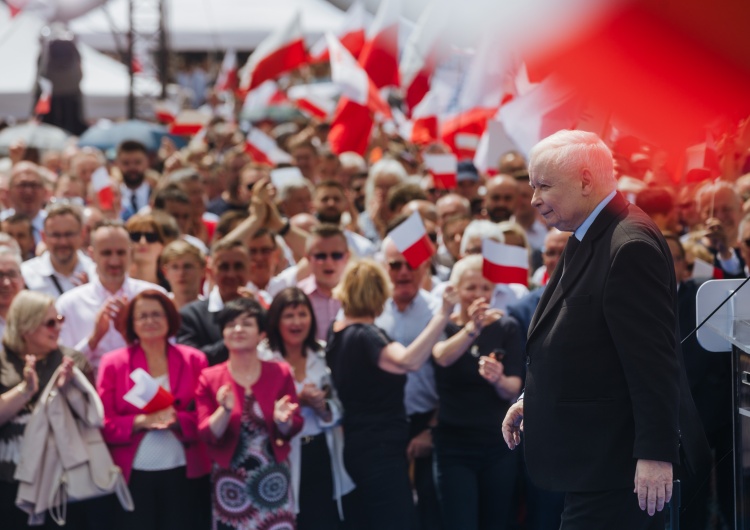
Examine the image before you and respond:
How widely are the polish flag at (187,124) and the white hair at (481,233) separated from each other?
11.1 meters

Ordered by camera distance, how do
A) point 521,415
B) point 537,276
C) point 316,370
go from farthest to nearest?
1. point 537,276
2. point 316,370
3. point 521,415

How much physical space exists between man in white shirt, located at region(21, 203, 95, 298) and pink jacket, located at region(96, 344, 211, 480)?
122 centimetres

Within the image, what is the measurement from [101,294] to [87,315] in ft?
0.51

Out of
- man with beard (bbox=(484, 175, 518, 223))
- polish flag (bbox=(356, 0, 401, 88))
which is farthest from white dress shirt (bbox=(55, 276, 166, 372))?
polish flag (bbox=(356, 0, 401, 88))

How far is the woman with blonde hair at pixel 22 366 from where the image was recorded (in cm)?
633

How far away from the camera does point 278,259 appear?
8.30m

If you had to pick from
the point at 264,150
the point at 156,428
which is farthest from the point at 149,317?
the point at 264,150

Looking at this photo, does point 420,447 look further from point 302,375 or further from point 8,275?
point 8,275

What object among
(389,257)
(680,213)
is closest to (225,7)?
(680,213)

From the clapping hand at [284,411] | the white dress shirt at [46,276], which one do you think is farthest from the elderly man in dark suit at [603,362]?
the white dress shirt at [46,276]

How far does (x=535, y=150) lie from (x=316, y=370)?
2.91m

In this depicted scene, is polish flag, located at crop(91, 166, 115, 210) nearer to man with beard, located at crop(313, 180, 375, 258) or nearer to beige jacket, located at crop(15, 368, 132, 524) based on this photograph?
man with beard, located at crop(313, 180, 375, 258)

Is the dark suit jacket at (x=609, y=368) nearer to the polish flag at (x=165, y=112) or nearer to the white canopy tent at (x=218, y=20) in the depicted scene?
the polish flag at (x=165, y=112)

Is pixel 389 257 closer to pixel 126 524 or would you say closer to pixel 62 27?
pixel 126 524
